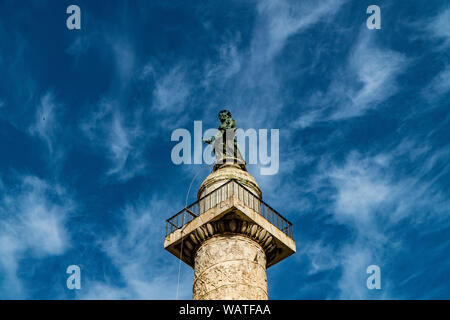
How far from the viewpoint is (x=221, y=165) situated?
1841cm

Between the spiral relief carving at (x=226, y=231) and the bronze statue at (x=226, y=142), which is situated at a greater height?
the bronze statue at (x=226, y=142)

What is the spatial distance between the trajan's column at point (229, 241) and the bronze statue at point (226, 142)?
135cm

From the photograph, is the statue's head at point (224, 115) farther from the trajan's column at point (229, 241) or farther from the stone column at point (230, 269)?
the stone column at point (230, 269)

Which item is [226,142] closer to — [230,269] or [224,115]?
[224,115]

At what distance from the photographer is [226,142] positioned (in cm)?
1927

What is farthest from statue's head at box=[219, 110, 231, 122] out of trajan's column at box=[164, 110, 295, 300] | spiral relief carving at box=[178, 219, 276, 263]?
spiral relief carving at box=[178, 219, 276, 263]

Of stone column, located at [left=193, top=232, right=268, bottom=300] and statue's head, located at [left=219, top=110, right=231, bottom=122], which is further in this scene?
statue's head, located at [left=219, top=110, right=231, bottom=122]

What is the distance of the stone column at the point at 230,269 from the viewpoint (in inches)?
540

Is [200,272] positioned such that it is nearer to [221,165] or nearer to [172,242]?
[172,242]

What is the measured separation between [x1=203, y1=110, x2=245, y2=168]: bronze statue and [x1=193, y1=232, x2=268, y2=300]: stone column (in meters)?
4.26

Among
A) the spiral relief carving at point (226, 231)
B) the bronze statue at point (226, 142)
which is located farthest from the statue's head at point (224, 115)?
the spiral relief carving at point (226, 231)

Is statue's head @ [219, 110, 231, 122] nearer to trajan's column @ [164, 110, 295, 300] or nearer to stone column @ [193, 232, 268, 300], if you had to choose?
trajan's column @ [164, 110, 295, 300]

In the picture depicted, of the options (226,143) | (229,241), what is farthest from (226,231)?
(226,143)

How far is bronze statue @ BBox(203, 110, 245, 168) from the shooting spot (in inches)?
736
